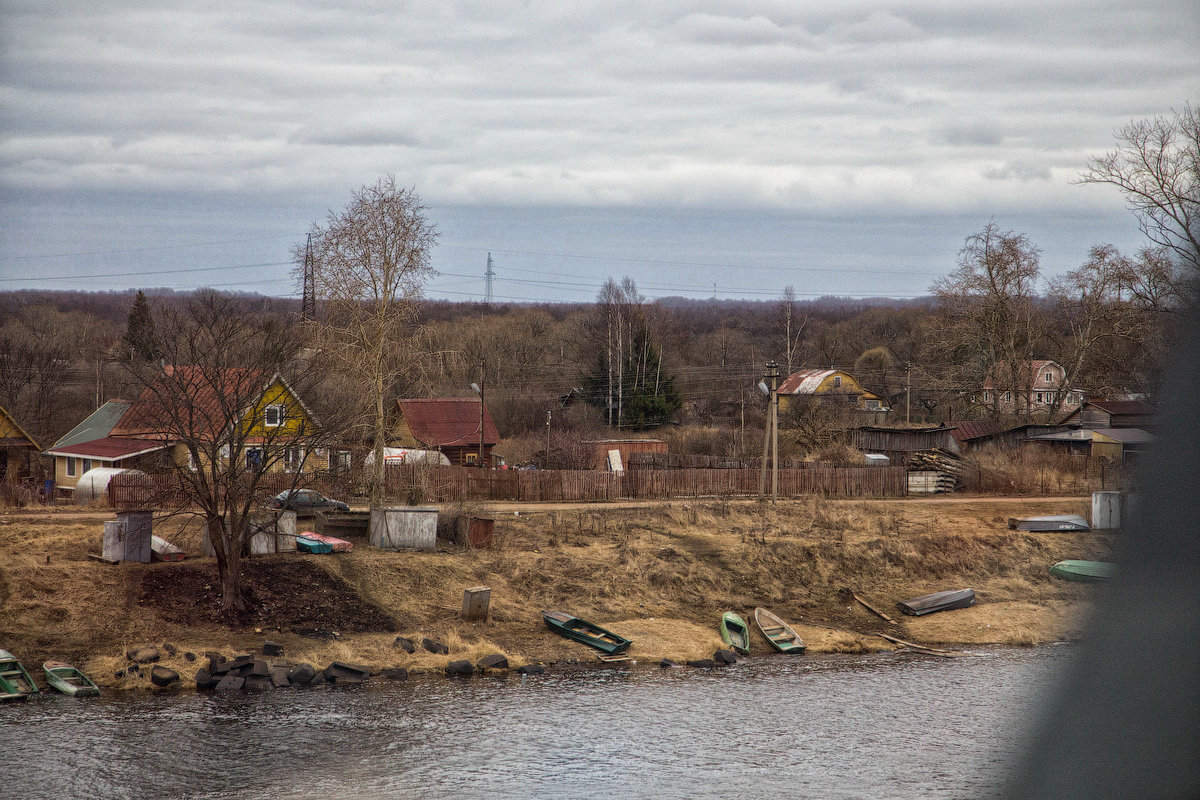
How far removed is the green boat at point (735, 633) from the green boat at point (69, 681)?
13.5m

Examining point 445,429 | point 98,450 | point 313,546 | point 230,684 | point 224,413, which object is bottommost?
point 230,684

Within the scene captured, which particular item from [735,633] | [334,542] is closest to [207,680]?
[334,542]

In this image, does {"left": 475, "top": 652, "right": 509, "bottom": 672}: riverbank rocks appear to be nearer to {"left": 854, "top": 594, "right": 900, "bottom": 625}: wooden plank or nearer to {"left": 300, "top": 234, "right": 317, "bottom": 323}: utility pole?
{"left": 854, "top": 594, "right": 900, "bottom": 625}: wooden plank

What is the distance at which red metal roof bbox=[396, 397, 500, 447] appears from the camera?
43.4m

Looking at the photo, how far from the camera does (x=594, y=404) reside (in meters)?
62.4

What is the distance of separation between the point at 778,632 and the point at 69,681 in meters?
15.4

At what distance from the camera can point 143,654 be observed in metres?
18.6

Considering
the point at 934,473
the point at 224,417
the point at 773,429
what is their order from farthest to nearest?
1. the point at 934,473
2. the point at 773,429
3. the point at 224,417

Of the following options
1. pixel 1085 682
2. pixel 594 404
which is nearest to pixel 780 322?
pixel 594 404

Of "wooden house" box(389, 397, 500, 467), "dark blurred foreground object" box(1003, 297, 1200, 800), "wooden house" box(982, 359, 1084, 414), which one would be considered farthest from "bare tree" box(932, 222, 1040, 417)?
"dark blurred foreground object" box(1003, 297, 1200, 800)

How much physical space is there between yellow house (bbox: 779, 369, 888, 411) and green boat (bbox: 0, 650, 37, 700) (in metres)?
53.5

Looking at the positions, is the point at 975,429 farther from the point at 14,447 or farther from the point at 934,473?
the point at 14,447

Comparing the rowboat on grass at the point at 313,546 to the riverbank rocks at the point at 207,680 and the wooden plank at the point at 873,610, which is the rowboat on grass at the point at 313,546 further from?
the wooden plank at the point at 873,610

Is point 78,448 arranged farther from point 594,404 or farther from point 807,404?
point 807,404
